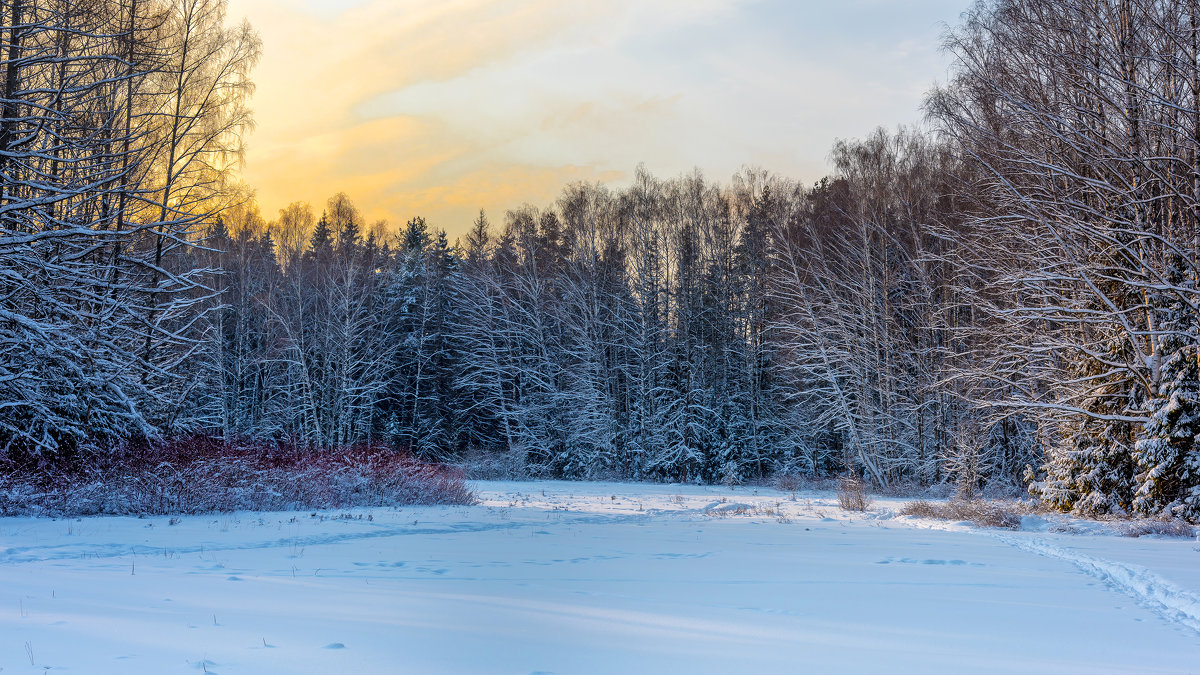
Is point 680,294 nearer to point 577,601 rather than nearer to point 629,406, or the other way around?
point 629,406

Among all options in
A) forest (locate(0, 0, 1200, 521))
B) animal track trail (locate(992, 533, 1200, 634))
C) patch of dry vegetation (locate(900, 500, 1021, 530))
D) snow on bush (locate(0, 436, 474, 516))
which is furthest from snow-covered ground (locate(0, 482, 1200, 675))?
forest (locate(0, 0, 1200, 521))

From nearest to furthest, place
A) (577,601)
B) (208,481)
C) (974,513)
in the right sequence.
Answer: (577,601) → (208,481) → (974,513)

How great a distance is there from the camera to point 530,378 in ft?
112

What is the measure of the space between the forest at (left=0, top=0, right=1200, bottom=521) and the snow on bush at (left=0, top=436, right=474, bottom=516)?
659 millimetres

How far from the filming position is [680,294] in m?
32.8

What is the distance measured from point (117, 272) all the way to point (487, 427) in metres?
23.3

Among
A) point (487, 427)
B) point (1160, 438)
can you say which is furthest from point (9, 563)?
point (487, 427)

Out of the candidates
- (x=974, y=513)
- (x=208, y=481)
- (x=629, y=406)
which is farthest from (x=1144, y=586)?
(x=629, y=406)

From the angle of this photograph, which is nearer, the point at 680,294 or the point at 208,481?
the point at 208,481

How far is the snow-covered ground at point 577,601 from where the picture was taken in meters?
4.21

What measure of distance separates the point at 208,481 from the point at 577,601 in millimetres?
9451

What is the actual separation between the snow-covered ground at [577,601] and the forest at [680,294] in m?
3.58

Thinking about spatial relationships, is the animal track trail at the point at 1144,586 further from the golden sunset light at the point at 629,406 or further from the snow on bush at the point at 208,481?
the snow on bush at the point at 208,481

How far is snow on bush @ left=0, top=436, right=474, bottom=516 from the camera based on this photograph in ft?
37.1
